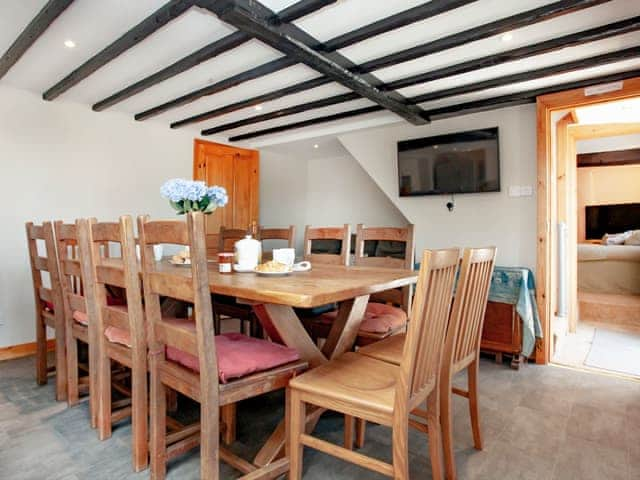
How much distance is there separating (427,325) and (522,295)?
7.36 feet

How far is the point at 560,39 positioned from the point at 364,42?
1.17 meters

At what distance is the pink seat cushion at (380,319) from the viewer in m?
2.10

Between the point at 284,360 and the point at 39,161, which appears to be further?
the point at 39,161

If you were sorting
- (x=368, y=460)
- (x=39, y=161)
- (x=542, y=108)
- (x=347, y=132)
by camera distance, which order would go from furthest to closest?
1. (x=347, y=132)
2. (x=39, y=161)
3. (x=542, y=108)
4. (x=368, y=460)

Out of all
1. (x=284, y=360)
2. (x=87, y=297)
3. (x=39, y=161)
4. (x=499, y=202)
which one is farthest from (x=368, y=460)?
(x=39, y=161)

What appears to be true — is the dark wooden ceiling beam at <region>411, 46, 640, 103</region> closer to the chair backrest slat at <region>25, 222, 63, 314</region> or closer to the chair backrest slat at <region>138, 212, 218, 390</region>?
the chair backrest slat at <region>138, 212, 218, 390</region>

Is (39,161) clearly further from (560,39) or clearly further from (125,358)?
(560,39)

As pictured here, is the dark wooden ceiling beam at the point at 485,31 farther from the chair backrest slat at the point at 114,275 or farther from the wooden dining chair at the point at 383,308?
the chair backrest slat at the point at 114,275

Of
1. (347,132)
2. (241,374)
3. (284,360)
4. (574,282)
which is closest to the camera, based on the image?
(241,374)

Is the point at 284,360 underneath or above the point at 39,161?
underneath

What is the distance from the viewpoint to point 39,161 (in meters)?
3.51

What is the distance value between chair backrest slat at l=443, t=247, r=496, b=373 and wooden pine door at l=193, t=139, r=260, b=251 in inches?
146

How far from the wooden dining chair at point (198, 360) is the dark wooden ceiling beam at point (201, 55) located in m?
1.38

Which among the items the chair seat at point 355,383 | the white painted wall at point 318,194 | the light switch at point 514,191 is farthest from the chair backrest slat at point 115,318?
the white painted wall at point 318,194
